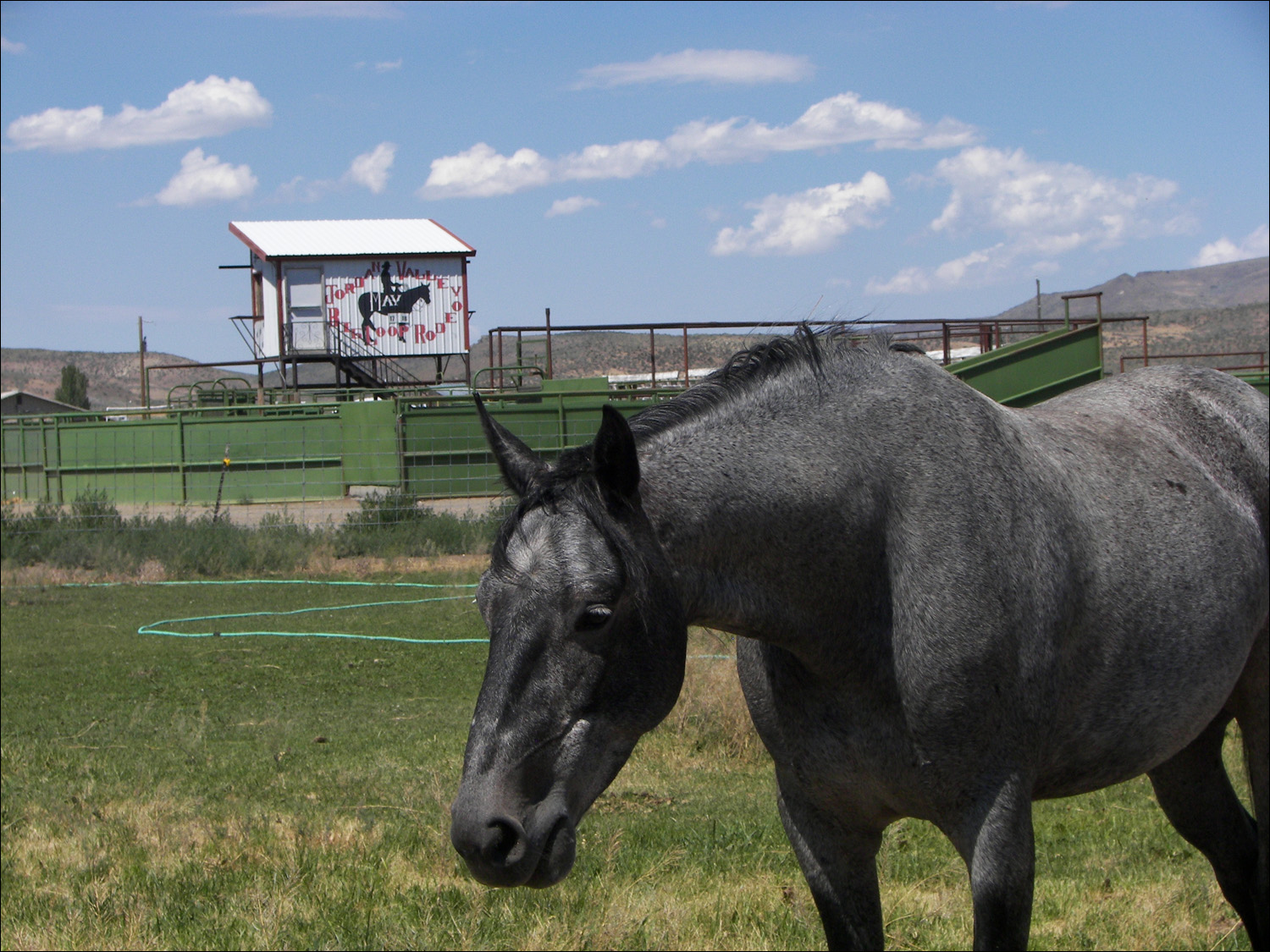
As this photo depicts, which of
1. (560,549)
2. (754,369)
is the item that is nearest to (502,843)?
(560,549)

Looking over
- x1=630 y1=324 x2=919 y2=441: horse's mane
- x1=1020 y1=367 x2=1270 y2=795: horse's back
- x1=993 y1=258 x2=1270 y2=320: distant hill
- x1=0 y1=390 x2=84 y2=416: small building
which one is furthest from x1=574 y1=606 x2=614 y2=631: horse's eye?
x1=993 y1=258 x2=1270 y2=320: distant hill

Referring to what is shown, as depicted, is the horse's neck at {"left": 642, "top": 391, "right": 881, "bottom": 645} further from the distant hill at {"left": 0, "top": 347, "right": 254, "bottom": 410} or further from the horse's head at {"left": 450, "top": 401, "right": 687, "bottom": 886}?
the distant hill at {"left": 0, "top": 347, "right": 254, "bottom": 410}

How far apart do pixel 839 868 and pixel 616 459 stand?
1252 mm

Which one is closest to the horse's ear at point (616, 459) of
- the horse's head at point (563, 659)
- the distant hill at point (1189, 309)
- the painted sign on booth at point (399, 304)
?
the horse's head at point (563, 659)

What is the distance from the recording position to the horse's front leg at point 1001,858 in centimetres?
238

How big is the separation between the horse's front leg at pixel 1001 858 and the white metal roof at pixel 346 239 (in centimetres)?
3004

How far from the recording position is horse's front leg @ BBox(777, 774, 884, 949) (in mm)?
2688

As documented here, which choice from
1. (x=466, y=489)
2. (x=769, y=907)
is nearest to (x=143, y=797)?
(x=769, y=907)

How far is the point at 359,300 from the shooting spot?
3108 cm

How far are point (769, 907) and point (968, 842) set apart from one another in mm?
1800

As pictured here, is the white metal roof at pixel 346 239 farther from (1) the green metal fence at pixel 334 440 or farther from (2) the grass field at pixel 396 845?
(2) the grass field at pixel 396 845

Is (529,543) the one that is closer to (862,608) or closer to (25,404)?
(862,608)

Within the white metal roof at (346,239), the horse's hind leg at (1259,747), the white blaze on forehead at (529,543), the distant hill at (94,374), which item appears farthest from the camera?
the distant hill at (94,374)

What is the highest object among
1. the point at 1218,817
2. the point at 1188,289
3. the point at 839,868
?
the point at 1188,289
